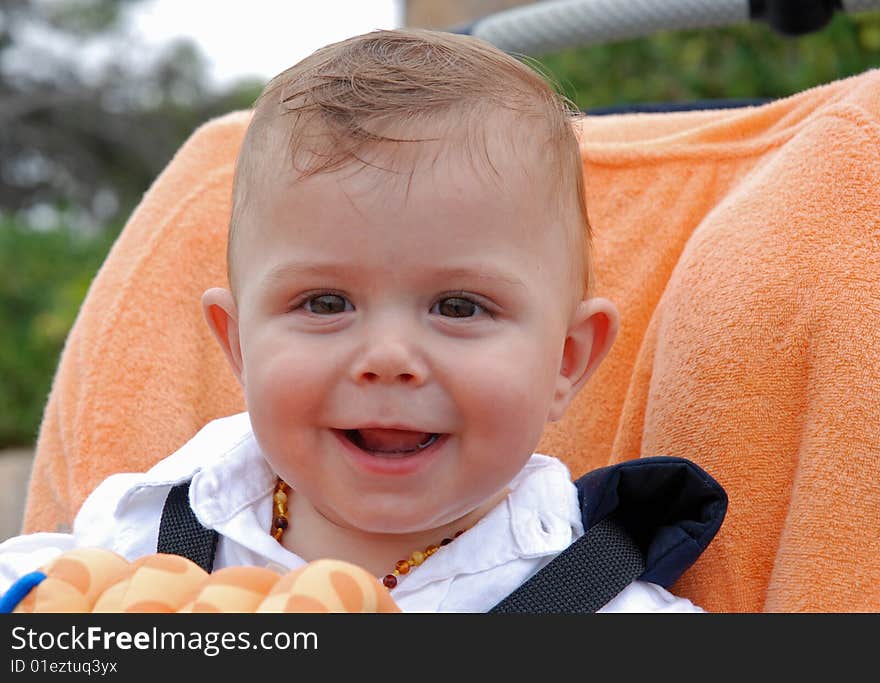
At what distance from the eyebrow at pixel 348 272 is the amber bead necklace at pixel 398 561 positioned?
332 millimetres

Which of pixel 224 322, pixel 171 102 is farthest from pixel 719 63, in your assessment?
pixel 171 102

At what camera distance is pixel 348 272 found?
115 centimetres

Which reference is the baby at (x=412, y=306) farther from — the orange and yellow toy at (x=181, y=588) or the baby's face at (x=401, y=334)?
the orange and yellow toy at (x=181, y=588)

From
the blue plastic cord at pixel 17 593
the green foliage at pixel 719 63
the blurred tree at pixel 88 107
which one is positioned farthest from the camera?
the blurred tree at pixel 88 107

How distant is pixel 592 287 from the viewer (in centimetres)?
153

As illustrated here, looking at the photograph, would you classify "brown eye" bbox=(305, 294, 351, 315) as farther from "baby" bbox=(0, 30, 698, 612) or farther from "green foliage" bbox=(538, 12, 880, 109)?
"green foliage" bbox=(538, 12, 880, 109)

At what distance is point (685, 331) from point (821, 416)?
7.8 inches

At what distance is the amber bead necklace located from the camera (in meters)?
1.30

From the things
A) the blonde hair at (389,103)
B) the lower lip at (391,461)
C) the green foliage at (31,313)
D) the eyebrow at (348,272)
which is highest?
the green foliage at (31,313)

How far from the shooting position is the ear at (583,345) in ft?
4.43

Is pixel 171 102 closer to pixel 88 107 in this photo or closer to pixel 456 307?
pixel 88 107

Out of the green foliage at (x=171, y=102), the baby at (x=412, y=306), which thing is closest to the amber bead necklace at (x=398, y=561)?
the baby at (x=412, y=306)
